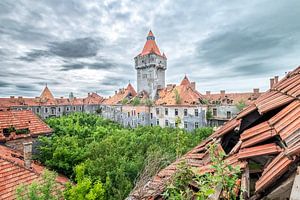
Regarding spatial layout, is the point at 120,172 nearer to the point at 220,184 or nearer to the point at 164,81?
the point at 220,184

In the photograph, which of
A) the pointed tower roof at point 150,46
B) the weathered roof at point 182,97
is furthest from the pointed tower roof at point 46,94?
the weathered roof at point 182,97

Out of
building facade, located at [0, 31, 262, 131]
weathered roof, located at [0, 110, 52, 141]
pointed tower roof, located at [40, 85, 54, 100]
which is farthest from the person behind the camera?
pointed tower roof, located at [40, 85, 54, 100]

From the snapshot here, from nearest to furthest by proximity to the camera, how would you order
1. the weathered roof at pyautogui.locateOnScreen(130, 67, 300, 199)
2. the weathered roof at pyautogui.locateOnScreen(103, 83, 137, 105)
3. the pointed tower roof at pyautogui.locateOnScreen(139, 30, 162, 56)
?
the weathered roof at pyautogui.locateOnScreen(130, 67, 300, 199) < the pointed tower roof at pyautogui.locateOnScreen(139, 30, 162, 56) < the weathered roof at pyautogui.locateOnScreen(103, 83, 137, 105)

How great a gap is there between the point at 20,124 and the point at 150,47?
35.4 m

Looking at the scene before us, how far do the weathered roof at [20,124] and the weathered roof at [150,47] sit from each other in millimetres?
31968

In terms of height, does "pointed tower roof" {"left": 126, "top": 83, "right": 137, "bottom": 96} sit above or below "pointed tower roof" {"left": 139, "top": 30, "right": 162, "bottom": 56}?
below

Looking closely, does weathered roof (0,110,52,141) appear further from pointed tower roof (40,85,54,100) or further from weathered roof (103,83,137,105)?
pointed tower roof (40,85,54,100)

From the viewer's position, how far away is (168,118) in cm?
3164

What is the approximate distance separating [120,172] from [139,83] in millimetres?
33447

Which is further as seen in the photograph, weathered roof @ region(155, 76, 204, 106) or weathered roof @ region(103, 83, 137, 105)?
weathered roof @ region(103, 83, 137, 105)

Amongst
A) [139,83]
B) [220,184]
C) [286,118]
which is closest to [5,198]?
[220,184]

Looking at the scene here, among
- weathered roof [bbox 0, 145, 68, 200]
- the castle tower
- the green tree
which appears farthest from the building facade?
the green tree

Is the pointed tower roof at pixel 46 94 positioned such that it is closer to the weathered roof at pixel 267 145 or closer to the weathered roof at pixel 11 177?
the weathered roof at pixel 11 177

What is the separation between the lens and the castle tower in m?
41.2
